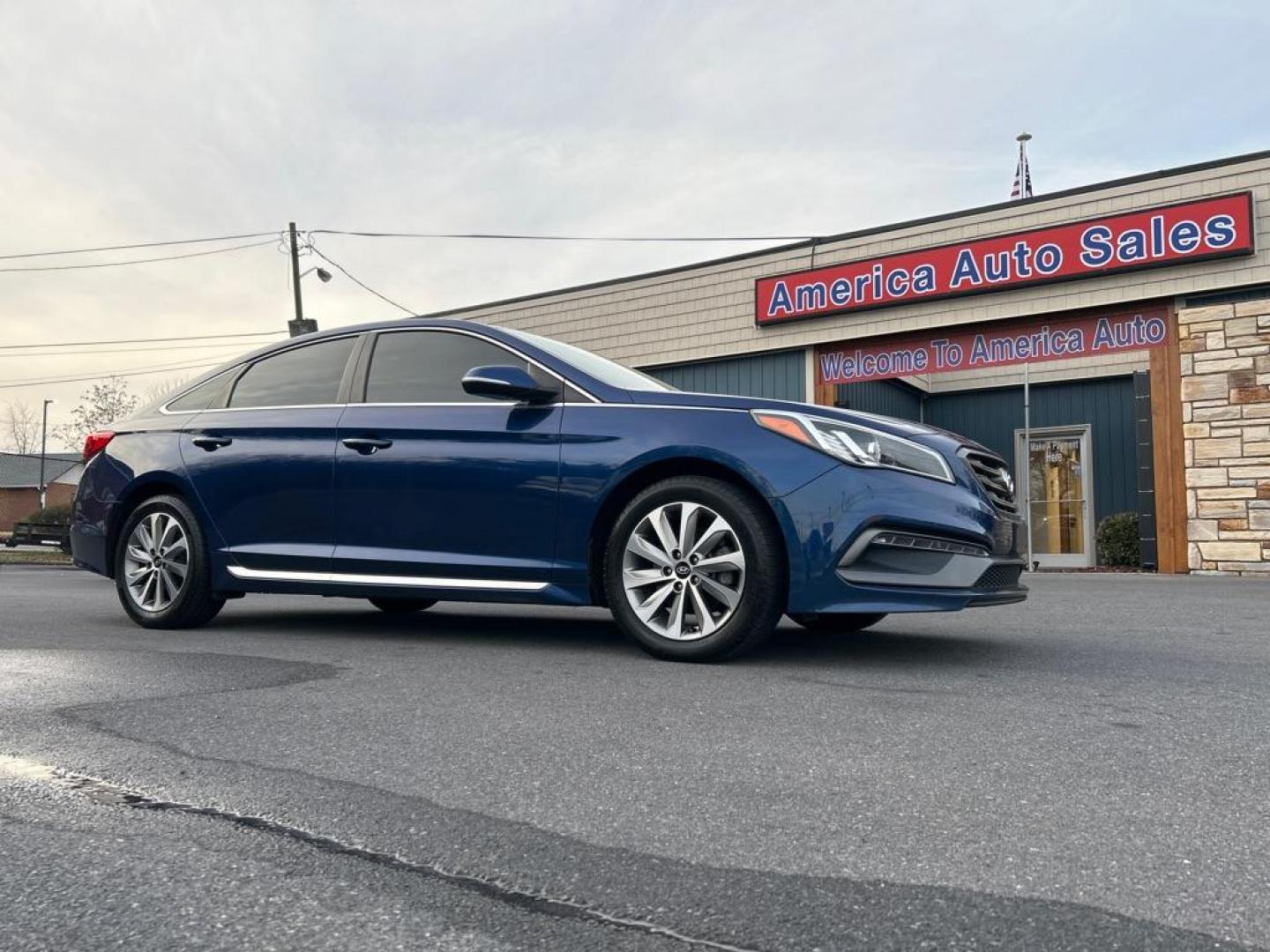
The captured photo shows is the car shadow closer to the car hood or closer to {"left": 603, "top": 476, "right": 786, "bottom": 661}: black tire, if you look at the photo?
{"left": 603, "top": 476, "right": 786, "bottom": 661}: black tire

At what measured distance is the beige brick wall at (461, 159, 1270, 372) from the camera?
12102 mm

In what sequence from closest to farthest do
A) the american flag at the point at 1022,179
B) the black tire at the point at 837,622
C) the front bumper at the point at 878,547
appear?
the front bumper at the point at 878,547 → the black tire at the point at 837,622 → the american flag at the point at 1022,179

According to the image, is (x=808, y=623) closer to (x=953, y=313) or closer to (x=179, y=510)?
(x=179, y=510)

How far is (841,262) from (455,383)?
10937mm

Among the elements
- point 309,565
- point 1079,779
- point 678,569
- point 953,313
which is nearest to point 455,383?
point 309,565

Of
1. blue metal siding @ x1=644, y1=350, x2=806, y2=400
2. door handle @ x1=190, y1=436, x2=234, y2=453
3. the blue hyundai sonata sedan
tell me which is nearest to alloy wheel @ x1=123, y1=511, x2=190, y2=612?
the blue hyundai sonata sedan

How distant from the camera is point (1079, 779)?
96.4 inches

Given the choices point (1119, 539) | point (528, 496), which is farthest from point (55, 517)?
point (528, 496)

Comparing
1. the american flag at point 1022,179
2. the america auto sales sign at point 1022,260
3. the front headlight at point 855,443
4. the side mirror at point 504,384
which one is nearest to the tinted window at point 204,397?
the side mirror at point 504,384

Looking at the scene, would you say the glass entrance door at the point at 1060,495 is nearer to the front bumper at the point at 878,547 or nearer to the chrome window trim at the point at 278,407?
the front bumper at the point at 878,547

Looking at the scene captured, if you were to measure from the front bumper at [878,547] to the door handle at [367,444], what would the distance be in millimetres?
1954

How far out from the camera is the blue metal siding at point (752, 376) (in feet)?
51.0

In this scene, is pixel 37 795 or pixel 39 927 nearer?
pixel 39 927

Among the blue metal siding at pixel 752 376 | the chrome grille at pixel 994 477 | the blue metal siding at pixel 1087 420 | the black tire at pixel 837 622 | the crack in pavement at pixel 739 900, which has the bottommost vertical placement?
the crack in pavement at pixel 739 900
